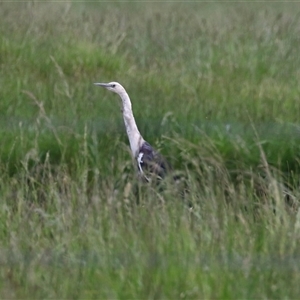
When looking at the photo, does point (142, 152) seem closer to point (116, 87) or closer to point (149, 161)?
point (149, 161)

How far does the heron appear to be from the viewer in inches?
235

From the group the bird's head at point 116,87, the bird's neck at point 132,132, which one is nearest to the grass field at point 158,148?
the bird's neck at point 132,132

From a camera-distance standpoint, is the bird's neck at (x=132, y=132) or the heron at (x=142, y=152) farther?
the bird's neck at (x=132, y=132)

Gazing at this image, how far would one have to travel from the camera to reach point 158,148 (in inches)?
255

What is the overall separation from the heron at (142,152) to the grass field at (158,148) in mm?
94

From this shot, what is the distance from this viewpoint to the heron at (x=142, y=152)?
5973 mm

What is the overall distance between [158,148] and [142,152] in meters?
0.27

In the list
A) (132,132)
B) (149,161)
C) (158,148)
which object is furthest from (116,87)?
(149,161)

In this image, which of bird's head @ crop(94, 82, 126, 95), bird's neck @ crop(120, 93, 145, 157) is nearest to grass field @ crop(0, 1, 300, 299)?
bird's neck @ crop(120, 93, 145, 157)

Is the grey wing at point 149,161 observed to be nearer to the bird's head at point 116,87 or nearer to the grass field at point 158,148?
the grass field at point 158,148

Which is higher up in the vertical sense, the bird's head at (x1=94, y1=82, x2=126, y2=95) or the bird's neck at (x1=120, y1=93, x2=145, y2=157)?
the bird's head at (x1=94, y1=82, x2=126, y2=95)

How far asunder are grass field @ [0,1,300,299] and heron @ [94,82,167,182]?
94 millimetres

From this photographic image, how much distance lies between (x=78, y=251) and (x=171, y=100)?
334cm

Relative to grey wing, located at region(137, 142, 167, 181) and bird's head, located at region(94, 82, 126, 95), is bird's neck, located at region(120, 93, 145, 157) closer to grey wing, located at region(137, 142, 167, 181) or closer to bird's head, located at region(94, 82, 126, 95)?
grey wing, located at region(137, 142, 167, 181)
